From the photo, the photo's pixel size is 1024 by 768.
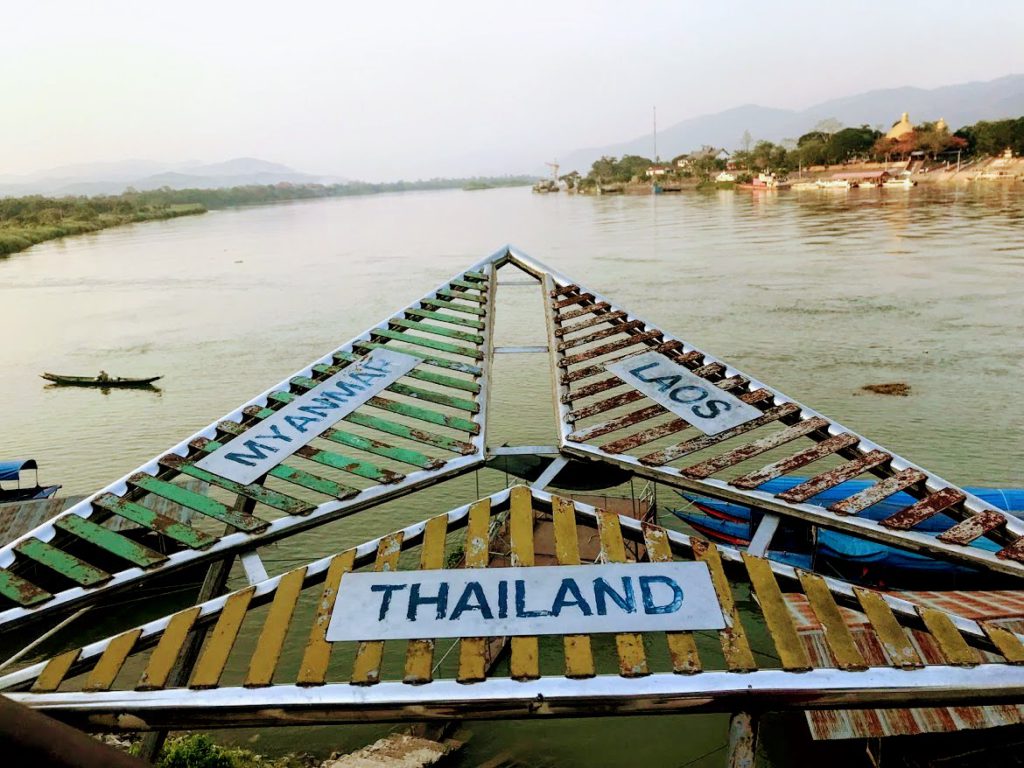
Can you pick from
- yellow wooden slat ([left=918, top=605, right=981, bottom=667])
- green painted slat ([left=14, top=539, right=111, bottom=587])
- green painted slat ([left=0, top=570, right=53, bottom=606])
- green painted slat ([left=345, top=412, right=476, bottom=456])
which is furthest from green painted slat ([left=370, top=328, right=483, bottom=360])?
yellow wooden slat ([left=918, top=605, right=981, bottom=667])

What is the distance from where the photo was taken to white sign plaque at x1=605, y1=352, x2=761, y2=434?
22.2 feet

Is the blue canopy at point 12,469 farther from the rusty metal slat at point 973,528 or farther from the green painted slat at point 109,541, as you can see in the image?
the rusty metal slat at point 973,528

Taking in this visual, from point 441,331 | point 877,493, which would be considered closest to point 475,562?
point 877,493

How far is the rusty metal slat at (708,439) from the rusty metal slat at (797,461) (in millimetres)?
391

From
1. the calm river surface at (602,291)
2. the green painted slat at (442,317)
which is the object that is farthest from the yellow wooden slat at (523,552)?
the calm river surface at (602,291)

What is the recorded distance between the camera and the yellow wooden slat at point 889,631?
152 inches

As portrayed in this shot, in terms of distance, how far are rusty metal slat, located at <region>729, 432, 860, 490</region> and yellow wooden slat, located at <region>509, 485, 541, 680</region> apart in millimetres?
1671

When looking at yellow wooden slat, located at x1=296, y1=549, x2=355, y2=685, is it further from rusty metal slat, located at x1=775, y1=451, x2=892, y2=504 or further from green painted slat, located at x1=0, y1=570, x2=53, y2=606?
rusty metal slat, located at x1=775, y1=451, x2=892, y2=504

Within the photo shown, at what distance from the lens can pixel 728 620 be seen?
4164 mm

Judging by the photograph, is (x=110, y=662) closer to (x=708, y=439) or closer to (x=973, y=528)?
(x=708, y=439)

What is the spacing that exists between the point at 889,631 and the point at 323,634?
3.24 metres

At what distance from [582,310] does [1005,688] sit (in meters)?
6.87

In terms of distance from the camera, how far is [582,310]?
9.86 m

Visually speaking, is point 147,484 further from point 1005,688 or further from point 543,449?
point 1005,688
